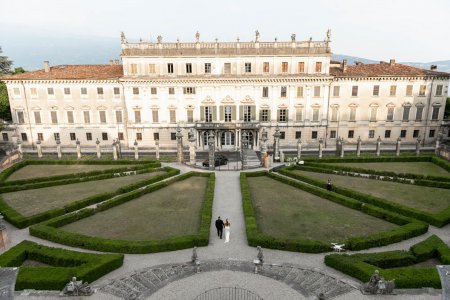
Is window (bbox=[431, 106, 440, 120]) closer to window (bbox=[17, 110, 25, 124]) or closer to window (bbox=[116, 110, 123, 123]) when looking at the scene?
window (bbox=[116, 110, 123, 123])

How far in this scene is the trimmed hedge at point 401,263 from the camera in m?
19.0

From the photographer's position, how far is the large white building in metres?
54.2

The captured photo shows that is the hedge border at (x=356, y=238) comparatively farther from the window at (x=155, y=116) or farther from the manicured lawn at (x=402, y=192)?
the window at (x=155, y=116)

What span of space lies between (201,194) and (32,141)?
39496mm

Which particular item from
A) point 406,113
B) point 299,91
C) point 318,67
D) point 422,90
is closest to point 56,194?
point 299,91

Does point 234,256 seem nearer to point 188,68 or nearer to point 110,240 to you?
point 110,240

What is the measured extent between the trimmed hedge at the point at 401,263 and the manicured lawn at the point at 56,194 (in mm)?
25952

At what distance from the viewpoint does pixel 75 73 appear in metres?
57.2

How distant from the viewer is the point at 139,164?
46406mm

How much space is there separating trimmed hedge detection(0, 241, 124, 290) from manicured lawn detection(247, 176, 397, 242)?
12674 millimetres

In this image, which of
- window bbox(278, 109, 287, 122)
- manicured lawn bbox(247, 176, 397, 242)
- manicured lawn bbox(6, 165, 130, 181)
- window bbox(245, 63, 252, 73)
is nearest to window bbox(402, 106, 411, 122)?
window bbox(278, 109, 287, 122)

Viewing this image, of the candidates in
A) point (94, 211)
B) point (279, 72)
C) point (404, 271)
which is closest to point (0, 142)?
point (94, 211)

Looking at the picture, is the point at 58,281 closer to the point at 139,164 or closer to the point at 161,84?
the point at 139,164

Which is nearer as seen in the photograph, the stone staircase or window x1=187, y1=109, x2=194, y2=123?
the stone staircase
